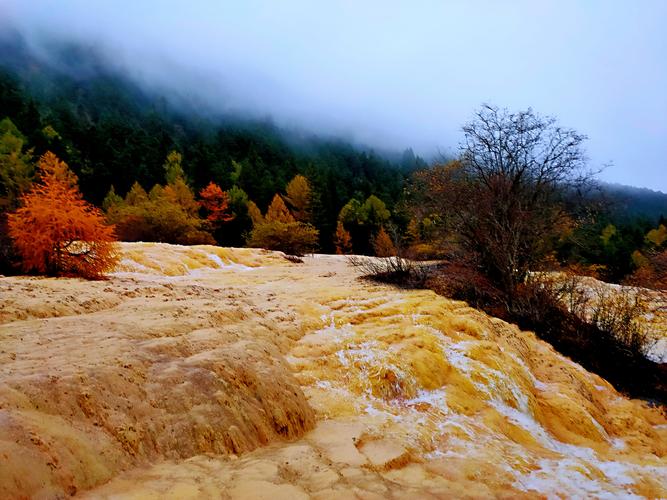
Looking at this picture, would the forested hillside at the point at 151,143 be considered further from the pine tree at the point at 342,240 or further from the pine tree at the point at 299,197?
the pine tree at the point at 342,240

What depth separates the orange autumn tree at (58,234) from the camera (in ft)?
31.0

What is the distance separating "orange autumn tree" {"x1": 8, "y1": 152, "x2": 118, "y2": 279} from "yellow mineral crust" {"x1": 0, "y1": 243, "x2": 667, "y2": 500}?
241cm

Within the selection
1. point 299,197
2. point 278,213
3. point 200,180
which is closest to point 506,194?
point 278,213

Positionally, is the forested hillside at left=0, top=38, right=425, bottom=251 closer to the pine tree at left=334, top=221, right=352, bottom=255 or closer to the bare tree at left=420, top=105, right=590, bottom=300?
the pine tree at left=334, top=221, right=352, bottom=255

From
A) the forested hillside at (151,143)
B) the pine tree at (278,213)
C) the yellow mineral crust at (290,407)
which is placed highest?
the forested hillside at (151,143)

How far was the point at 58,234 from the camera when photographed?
9758mm

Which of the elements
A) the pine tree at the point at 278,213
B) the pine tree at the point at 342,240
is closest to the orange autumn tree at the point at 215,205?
the pine tree at the point at 278,213

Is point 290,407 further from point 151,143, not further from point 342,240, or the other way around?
point 151,143

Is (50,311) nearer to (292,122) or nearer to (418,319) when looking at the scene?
(418,319)

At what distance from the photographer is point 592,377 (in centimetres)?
824

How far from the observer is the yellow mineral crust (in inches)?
115

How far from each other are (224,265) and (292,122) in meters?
132

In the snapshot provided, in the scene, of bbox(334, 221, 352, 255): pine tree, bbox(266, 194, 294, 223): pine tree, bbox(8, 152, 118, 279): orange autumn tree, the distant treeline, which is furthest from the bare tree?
bbox(334, 221, 352, 255): pine tree

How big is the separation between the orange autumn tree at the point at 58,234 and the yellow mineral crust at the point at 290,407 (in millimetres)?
2415
